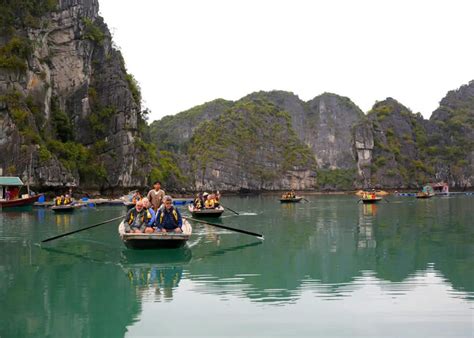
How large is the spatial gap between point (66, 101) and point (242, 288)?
147 ft

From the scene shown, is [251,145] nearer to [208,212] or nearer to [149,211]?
[208,212]

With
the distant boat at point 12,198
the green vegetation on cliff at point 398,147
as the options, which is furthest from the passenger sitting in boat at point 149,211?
the green vegetation on cliff at point 398,147

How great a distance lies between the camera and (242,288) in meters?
8.29

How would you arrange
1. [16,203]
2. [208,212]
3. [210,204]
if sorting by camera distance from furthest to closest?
[16,203] < [210,204] < [208,212]

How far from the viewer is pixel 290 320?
640cm

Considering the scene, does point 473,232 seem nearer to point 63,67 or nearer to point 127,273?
point 127,273

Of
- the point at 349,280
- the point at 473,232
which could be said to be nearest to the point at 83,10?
the point at 473,232

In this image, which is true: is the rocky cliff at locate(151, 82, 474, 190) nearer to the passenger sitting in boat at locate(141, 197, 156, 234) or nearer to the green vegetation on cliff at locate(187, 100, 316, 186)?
the green vegetation on cliff at locate(187, 100, 316, 186)

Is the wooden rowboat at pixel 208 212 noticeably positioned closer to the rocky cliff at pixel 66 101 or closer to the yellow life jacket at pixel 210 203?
the yellow life jacket at pixel 210 203

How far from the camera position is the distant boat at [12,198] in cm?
3216

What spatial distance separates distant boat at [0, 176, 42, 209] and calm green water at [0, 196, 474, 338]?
1872 cm

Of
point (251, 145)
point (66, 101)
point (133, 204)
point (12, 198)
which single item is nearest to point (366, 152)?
point (251, 145)

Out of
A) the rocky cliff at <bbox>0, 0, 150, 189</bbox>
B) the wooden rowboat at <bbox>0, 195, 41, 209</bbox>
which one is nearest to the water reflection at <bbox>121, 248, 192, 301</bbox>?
the wooden rowboat at <bbox>0, 195, 41, 209</bbox>

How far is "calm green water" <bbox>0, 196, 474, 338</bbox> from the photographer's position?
6.22 meters
